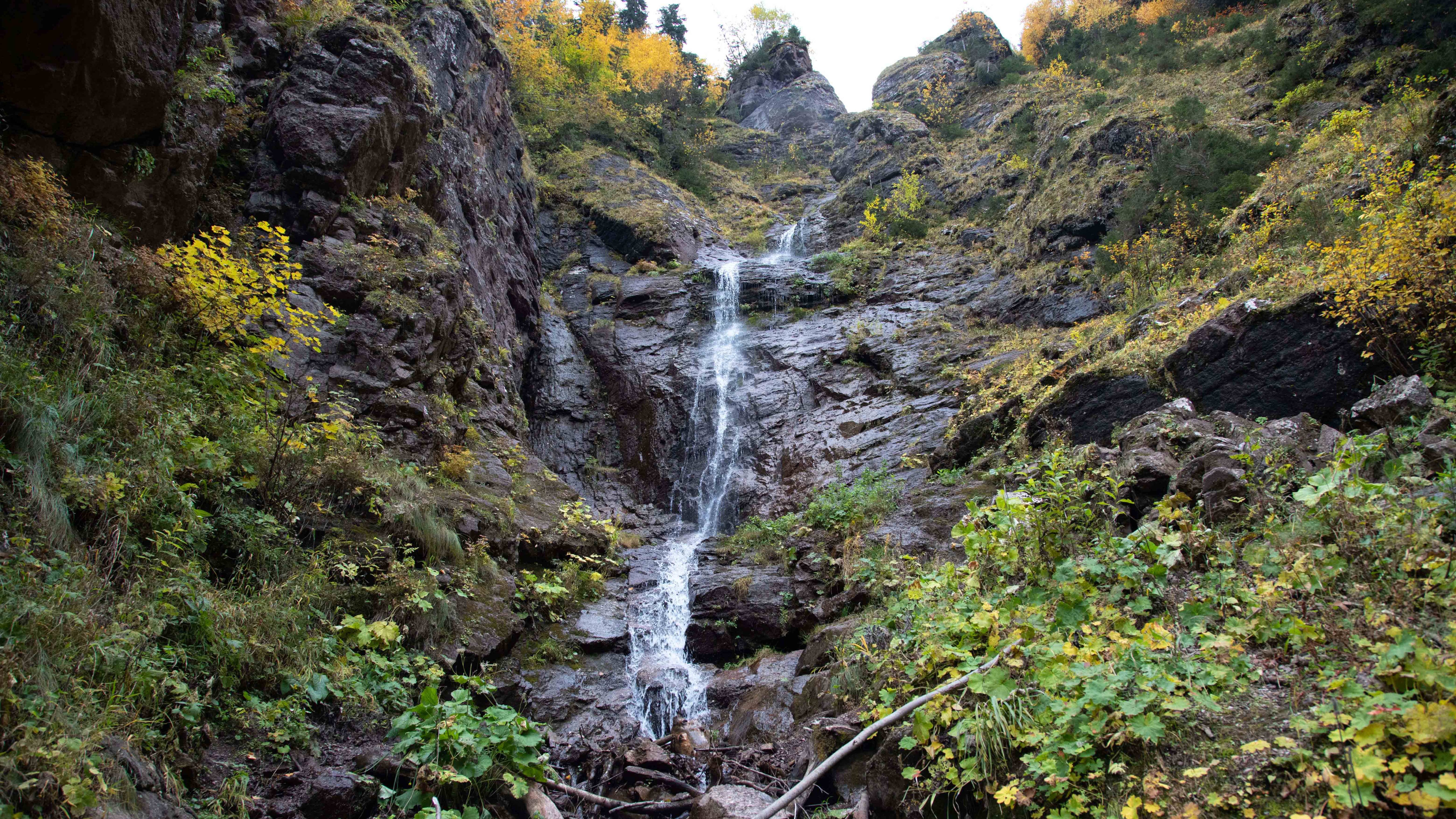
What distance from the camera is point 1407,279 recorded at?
5402 millimetres

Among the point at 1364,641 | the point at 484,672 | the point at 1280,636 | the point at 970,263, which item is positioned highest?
the point at 970,263

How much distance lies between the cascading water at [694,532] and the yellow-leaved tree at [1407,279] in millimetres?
7803

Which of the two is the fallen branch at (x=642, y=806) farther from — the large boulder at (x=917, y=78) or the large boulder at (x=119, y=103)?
the large boulder at (x=917, y=78)

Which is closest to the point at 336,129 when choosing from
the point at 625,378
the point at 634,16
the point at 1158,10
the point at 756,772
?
the point at 625,378

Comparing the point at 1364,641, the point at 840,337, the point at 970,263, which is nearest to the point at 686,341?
the point at 840,337

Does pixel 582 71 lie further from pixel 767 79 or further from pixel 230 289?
pixel 230 289

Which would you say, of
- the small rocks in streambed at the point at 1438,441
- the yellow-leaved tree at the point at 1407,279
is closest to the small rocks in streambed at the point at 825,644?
the small rocks in streambed at the point at 1438,441

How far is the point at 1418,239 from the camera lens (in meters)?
5.30

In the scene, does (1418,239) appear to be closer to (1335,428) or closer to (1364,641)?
(1335,428)

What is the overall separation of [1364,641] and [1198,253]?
1044 centimetres

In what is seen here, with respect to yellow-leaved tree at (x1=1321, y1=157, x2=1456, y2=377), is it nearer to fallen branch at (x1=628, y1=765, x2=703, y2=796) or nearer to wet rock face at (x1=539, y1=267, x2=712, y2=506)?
fallen branch at (x1=628, y1=765, x2=703, y2=796)

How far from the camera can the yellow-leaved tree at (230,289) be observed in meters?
6.01

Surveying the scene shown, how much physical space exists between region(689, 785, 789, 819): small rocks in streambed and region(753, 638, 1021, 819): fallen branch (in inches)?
14.6

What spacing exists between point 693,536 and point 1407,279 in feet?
36.6
